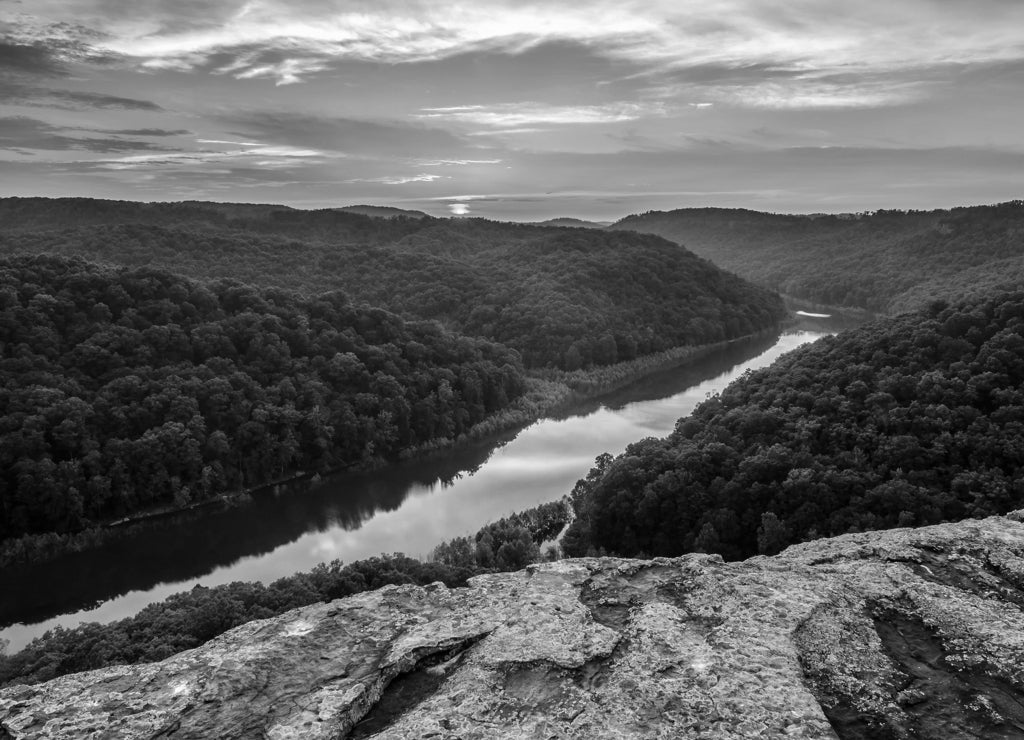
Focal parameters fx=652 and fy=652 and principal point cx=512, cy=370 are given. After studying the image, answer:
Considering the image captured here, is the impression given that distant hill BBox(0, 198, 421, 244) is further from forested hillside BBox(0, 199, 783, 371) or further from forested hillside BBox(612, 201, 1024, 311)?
forested hillside BBox(612, 201, 1024, 311)

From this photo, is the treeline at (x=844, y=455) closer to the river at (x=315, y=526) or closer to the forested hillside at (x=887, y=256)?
the river at (x=315, y=526)

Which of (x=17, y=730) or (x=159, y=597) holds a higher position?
(x=17, y=730)

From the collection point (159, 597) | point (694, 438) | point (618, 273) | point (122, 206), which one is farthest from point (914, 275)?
point (122, 206)

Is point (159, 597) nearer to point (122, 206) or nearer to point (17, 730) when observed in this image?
point (17, 730)

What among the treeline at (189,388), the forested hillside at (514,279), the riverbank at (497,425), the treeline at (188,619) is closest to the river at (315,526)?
the riverbank at (497,425)

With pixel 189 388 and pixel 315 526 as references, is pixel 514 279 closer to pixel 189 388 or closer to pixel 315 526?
pixel 189 388

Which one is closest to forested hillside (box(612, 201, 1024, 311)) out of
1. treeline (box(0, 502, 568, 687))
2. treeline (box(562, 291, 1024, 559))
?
treeline (box(562, 291, 1024, 559))

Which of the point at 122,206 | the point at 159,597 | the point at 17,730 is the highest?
the point at 122,206
